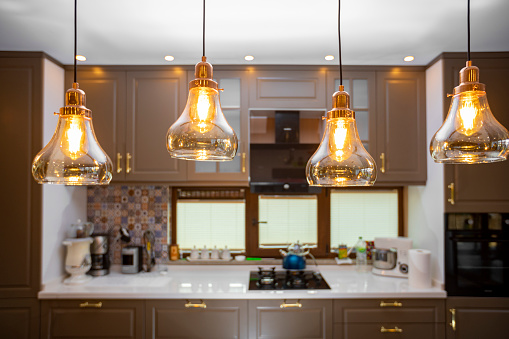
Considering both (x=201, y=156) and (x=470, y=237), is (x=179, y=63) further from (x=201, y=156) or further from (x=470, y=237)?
(x=470, y=237)

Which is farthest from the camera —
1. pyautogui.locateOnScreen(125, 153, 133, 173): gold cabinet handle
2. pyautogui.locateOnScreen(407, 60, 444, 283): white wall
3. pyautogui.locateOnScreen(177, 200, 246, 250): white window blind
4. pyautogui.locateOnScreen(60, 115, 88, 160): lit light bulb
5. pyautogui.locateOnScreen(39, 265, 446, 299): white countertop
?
pyautogui.locateOnScreen(177, 200, 246, 250): white window blind

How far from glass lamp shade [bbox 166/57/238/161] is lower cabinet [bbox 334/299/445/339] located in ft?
6.23

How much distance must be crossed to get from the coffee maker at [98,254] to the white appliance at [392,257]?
2.19m

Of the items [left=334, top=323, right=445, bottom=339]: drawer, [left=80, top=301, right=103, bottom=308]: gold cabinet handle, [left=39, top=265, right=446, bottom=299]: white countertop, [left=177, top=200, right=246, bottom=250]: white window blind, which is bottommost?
[left=334, top=323, right=445, bottom=339]: drawer

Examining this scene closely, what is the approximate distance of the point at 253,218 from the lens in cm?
330

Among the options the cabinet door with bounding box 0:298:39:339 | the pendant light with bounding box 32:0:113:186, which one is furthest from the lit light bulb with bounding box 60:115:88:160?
the cabinet door with bounding box 0:298:39:339

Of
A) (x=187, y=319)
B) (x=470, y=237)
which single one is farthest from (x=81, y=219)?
(x=470, y=237)

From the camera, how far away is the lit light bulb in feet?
3.66

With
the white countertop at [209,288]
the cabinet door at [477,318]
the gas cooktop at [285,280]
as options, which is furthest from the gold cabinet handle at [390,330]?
the gas cooktop at [285,280]

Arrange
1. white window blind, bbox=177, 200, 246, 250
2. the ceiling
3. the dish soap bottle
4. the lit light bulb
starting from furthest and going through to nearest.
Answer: white window blind, bbox=177, 200, 246, 250 → the dish soap bottle → the ceiling → the lit light bulb

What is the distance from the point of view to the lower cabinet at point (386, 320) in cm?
253

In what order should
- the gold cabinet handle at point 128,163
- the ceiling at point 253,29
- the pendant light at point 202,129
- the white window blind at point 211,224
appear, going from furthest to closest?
the white window blind at point 211,224 < the gold cabinet handle at point 128,163 < the ceiling at point 253,29 < the pendant light at point 202,129

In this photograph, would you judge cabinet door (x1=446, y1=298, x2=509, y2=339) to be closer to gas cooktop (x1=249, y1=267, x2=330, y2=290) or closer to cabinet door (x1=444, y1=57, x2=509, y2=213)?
cabinet door (x1=444, y1=57, x2=509, y2=213)

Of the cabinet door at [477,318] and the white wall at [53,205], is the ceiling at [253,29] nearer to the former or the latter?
the white wall at [53,205]
